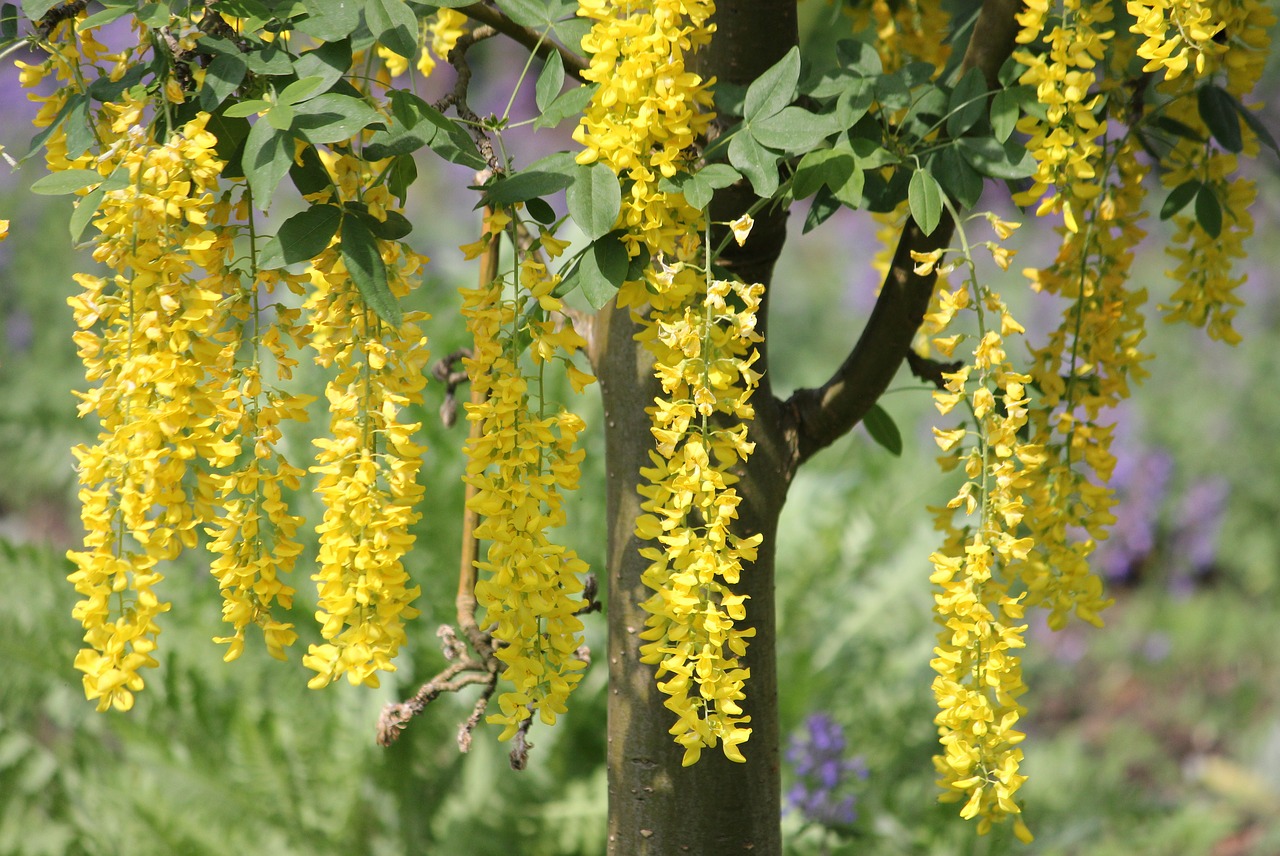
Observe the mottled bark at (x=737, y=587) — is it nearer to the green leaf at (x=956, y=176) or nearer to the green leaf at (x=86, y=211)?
the green leaf at (x=956, y=176)

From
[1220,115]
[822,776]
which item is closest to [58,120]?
[1220,115]

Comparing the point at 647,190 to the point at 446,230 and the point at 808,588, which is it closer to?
the point at 808,588

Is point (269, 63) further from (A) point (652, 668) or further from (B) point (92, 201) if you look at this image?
(A) point (652, 668)

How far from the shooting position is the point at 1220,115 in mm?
915

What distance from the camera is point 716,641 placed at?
71cm

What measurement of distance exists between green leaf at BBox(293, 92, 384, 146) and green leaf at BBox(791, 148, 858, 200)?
282 mm

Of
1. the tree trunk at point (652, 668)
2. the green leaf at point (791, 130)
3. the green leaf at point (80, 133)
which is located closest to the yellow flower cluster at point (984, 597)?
the green leaf at point (791, 130)

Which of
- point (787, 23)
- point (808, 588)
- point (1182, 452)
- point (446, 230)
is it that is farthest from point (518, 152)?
point (787, 23)

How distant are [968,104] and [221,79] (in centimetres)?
50

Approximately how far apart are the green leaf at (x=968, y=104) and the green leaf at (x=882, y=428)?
318 millimetres

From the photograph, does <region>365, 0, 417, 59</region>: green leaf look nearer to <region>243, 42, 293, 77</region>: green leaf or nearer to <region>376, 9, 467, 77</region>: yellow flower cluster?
<region>243, 42, 293, 77</region>: green leaf

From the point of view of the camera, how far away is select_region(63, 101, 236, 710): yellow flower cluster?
0.65 meters

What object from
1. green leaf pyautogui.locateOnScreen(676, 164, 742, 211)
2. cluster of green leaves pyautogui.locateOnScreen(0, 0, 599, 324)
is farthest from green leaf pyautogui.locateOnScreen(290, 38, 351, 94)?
green leaf pyautogui.locateOnScreen(676, 164, 742, 211)

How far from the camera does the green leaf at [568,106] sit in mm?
741
